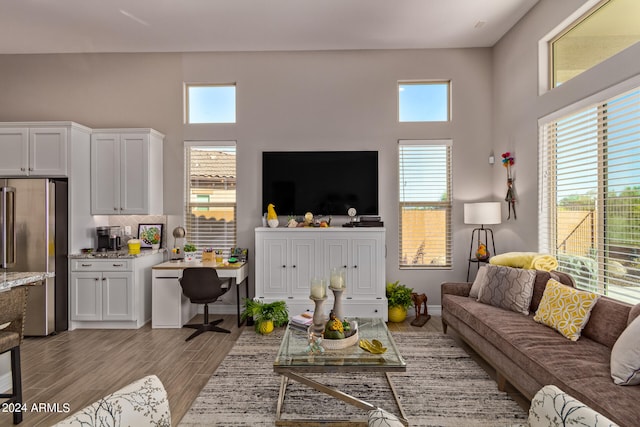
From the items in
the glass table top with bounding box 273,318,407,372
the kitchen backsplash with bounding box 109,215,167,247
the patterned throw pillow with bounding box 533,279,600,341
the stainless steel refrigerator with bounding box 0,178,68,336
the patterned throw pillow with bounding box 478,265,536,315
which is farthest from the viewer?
the kitchen backsplash with bounding box 109,215,167,247

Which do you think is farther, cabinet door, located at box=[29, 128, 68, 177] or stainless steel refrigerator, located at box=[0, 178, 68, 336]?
cabinet door, located at box=[29, 128, 68, 177]

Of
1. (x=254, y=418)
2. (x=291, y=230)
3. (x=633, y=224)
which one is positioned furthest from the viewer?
(x=291, y=230)

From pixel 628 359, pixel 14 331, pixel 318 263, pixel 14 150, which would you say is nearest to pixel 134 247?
pixel 14 150

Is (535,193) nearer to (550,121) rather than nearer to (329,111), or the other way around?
(550,121)

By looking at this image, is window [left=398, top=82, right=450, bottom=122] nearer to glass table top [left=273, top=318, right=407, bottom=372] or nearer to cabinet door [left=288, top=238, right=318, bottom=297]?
cabinet door [left=288, top=238, right=318, bottom=297]

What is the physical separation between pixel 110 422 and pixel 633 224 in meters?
3.36

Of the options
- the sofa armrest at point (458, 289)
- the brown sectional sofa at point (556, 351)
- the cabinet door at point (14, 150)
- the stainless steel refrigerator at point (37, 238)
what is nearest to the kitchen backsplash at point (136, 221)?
the stainless steel refrigerator at point (37, 238)

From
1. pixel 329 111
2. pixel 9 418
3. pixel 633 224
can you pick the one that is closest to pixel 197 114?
pixel 329 111

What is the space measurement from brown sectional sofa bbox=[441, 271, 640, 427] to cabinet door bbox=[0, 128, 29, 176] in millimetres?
5056

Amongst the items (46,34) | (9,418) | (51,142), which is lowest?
(9,418)

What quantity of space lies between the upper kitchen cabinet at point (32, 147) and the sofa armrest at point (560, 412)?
4.84 meters

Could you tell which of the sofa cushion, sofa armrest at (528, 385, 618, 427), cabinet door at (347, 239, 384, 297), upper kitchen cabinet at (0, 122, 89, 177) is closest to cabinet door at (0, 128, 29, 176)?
upper kitchen cabinet at (0, 122, 89, 177)

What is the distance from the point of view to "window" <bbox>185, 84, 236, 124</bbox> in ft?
15.6

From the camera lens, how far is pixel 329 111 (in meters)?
4.63
